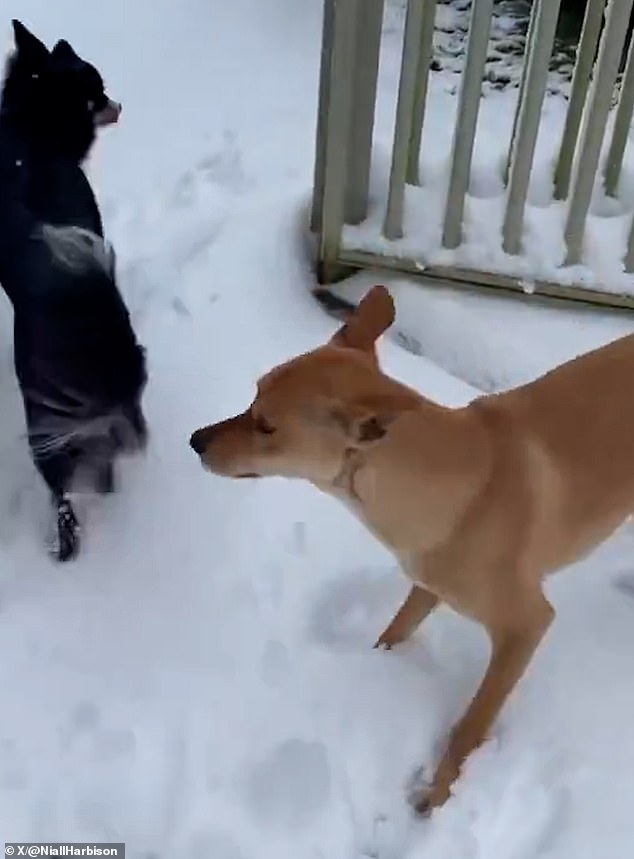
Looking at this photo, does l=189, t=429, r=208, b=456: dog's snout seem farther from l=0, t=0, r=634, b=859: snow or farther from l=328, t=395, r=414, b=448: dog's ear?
l=0, t=0, r=634, b=859: snow

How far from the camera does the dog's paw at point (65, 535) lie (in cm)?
253

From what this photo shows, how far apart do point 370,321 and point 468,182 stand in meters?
1.29

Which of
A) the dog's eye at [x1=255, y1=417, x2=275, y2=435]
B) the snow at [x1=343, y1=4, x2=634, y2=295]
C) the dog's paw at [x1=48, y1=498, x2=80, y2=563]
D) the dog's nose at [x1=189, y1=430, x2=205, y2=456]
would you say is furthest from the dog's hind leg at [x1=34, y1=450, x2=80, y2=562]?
the snow at [x1=343, y1=4, x2=634, y2=295]

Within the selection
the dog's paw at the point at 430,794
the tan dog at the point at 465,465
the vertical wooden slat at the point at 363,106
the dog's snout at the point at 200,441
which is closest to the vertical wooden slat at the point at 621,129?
the vertical wooden slat at the point at 363,106

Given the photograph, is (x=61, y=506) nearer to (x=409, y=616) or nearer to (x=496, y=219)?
(x=409, y=616)

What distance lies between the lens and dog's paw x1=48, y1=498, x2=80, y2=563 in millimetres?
2531

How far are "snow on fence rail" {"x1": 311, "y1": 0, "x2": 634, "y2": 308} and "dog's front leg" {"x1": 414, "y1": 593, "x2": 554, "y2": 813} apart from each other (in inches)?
50.6

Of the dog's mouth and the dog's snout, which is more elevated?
the dog's mouth

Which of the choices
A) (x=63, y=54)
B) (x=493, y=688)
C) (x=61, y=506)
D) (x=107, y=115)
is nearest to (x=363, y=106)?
(x=107, y=115)

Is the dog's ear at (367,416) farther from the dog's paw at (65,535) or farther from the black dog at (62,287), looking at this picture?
the dog's paw at (65,535)

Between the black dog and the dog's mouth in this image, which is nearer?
the black dog

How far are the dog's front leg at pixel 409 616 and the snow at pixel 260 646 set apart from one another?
40 mm

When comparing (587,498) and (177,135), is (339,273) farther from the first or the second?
(587,498)

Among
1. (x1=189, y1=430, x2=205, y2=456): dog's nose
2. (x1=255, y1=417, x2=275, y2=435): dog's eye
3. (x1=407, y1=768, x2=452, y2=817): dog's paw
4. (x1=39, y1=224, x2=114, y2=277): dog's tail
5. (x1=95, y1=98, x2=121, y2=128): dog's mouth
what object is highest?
(x1=95, y1=98, x2=121, y2=128): dog's mouth
